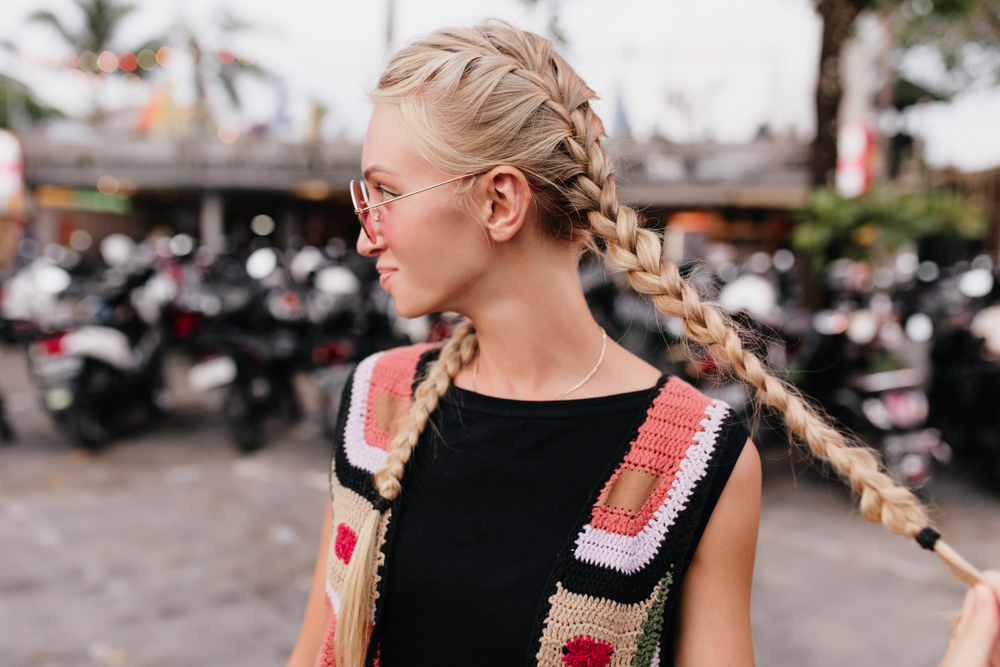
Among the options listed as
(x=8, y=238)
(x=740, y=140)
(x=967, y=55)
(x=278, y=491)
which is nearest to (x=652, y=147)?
(x=740, y=140)

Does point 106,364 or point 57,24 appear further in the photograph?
point 57,24

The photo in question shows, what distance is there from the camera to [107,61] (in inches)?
1094

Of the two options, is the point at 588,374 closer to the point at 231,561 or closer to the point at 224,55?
the point at 231,561

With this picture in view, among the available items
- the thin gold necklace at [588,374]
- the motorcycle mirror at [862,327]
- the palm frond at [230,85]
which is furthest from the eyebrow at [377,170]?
the palm frond at [230,85]

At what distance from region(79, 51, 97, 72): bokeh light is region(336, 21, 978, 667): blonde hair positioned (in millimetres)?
32483

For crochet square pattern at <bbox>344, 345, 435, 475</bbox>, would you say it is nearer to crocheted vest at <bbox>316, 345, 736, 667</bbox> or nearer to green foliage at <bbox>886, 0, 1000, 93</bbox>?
crocheted vest at <bbox>316, 345, 736, 667</bbox>

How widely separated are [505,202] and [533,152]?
3.4 inches

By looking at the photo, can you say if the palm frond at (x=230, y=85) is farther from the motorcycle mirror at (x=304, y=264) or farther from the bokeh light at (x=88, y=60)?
the motorcycle mirror at (x=304, y=264)

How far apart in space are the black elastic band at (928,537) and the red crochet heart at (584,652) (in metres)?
0.45

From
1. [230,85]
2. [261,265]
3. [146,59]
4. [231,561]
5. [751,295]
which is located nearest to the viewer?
[231,561]

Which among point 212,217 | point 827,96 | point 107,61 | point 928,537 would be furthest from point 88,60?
point 928,537

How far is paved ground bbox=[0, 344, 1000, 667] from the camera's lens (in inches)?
114

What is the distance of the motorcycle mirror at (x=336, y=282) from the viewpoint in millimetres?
5773

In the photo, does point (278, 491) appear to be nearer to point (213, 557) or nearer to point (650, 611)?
point (213, 557)
